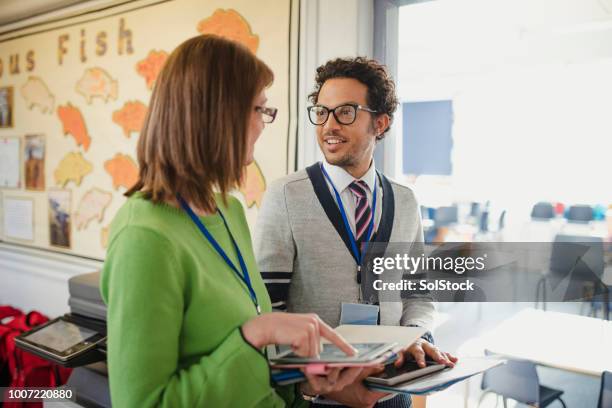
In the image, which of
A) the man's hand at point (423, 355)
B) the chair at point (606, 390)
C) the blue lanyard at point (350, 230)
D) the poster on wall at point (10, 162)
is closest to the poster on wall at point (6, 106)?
the poster on wall at point (10, 162)

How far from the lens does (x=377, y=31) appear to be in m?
2.08

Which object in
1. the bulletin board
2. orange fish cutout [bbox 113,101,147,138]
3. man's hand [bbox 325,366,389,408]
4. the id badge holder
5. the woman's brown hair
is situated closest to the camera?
the woman's brown hair

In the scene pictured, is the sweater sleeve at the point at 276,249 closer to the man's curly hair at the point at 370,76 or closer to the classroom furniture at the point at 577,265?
the man's curly hair at the point at 370,76

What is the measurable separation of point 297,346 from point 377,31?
1.59 meters

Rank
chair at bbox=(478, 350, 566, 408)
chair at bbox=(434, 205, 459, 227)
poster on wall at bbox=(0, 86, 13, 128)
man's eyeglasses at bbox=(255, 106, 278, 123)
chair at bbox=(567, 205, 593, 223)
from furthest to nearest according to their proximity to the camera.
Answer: chair at bbox=(434, 205, 459, 227) < poster on wall at bbox=(0, 86, 13, 128) < chair at bbox=(478, 350, 566, 408) < chair at bbox=(567, 205, 593, 223) < man's eyeglasses at bbox=(255, 106, 278, 123)

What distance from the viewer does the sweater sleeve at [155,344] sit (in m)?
0.81

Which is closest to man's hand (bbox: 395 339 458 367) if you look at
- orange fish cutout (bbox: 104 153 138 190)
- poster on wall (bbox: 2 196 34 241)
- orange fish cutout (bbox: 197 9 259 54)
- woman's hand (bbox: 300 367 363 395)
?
woman's hand (bbox: 300 367 363 395)

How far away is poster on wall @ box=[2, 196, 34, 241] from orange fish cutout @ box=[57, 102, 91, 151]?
2.36ft

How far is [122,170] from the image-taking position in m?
2.96

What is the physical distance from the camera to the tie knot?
5.14ft

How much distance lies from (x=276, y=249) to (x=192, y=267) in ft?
1.90

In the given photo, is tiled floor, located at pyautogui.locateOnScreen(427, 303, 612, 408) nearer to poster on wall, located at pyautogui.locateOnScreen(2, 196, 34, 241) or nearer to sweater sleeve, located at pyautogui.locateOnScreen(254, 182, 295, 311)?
sweater sleeve, located at pyautogui.locateOnScreen(254, 182, 295, 311)

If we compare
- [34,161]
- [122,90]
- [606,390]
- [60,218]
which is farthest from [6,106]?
[606,390]

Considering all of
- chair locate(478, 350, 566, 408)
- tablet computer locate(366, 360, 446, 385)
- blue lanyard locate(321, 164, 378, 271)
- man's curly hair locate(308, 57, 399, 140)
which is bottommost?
chair locate(478, 350, 566, 408)
